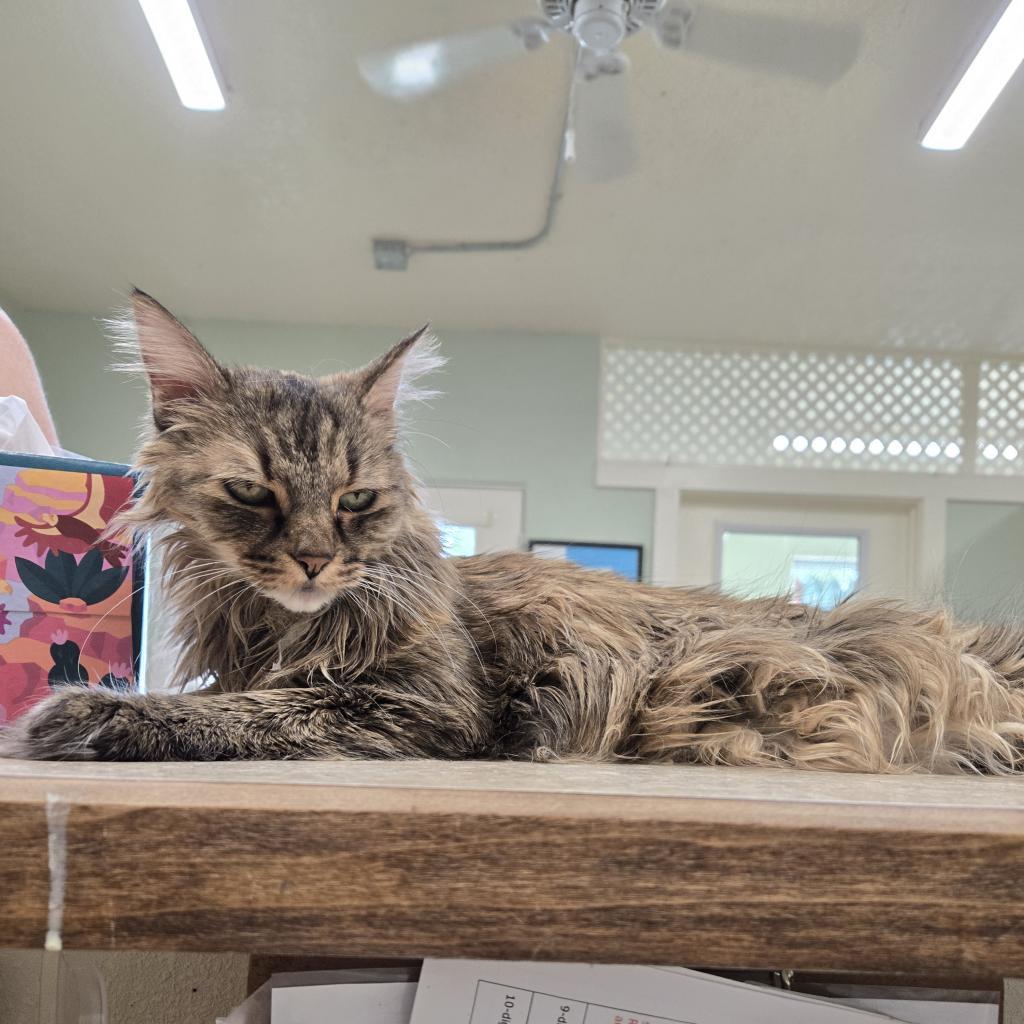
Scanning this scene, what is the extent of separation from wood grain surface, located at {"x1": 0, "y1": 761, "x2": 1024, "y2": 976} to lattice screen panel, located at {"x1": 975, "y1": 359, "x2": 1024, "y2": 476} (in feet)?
13.8

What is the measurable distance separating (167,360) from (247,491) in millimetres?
163

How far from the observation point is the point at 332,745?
2.27ft

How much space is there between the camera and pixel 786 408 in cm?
402

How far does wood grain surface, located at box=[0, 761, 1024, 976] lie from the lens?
349 mm

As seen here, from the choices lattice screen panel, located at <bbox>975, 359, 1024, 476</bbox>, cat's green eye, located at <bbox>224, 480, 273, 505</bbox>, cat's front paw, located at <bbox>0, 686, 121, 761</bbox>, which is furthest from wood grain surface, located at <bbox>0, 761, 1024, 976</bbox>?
lattice screen panel, located at <bbox>975, 359, 1024, 476</bbox>

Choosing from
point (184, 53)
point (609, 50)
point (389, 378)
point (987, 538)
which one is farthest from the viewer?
point (987, 538)

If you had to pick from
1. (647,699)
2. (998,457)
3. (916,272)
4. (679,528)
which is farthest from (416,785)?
(998,457)

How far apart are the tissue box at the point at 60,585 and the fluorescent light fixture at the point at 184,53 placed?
1744 millimetres

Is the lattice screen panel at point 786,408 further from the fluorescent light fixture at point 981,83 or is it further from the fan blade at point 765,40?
the fan blade at point 765,40

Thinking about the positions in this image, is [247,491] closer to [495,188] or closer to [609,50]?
[609,50]

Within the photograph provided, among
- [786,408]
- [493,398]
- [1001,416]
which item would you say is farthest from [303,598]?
[1001,416]

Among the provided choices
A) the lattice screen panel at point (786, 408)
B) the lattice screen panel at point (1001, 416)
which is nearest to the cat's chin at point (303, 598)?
the lattice screen panel at point (786, 408)

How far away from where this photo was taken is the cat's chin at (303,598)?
77 centimetres

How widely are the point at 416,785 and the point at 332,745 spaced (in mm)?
319
